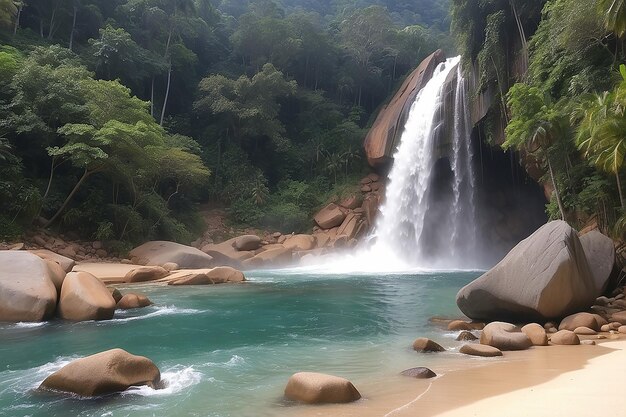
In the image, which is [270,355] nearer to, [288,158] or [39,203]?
[39,203]

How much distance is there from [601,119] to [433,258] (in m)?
17.3

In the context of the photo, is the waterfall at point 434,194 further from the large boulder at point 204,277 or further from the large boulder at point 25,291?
the large boulder at point 25,291

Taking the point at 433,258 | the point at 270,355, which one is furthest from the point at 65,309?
the point at 433,258

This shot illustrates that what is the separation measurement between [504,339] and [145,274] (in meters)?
14.3

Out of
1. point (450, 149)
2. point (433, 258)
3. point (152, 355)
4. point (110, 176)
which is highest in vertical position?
point (450, 149)

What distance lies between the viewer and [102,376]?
21.3 ft

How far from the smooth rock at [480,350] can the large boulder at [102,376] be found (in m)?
4.84

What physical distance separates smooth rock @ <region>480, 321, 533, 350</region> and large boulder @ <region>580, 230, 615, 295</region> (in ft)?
15.3

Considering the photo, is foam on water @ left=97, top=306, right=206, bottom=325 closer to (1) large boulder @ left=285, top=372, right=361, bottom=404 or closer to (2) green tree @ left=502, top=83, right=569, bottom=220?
(1) large boulder @ left=285, top=372, right=361, bottom=404

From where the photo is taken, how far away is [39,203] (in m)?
22.7

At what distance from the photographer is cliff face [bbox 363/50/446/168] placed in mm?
32969

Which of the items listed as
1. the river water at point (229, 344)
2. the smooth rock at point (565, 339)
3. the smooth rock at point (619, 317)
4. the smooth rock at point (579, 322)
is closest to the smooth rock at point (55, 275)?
the river water at point (229, 344)

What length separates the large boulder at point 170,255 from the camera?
77.8 ft

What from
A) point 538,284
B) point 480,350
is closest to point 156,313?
point 480,350
